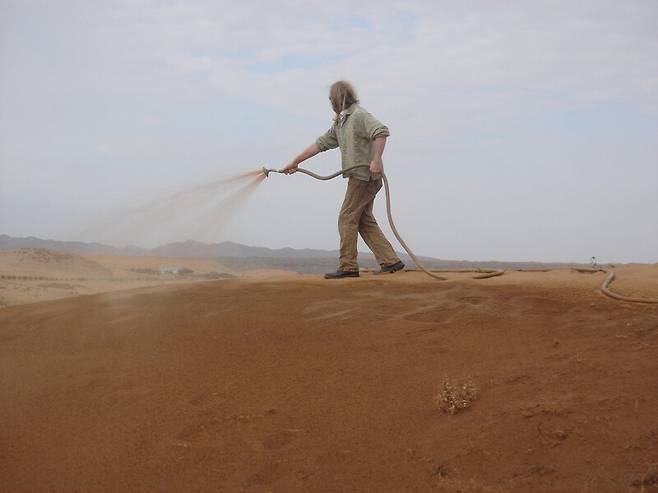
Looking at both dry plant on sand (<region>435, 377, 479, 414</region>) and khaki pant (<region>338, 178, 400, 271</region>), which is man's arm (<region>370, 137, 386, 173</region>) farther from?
dry plant on sand (<region>435, 377, 479, 414</region>)

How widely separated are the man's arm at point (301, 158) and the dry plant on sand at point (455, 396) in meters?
4.42

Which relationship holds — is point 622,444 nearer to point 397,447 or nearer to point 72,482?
point 397,447

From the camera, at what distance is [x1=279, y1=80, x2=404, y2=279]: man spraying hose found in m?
7.02

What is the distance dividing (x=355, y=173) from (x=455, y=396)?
4051 mm

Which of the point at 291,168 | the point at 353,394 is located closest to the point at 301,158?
the point at 291,168

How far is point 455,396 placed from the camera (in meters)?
3.35

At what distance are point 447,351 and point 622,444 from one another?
147 cm

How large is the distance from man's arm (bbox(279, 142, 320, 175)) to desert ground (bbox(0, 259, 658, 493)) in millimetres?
2029

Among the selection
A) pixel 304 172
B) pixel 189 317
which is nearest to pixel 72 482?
pixel 189 317

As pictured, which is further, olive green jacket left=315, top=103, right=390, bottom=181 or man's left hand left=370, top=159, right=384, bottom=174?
olive green jacket left=315, top=103, right=390, bottom=181

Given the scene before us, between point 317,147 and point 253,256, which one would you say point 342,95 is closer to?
point 317,147

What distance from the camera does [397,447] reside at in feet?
10.3

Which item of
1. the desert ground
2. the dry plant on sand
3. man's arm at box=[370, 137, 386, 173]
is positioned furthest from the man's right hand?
the dry plant on sand

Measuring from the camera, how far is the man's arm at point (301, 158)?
7.47 m
